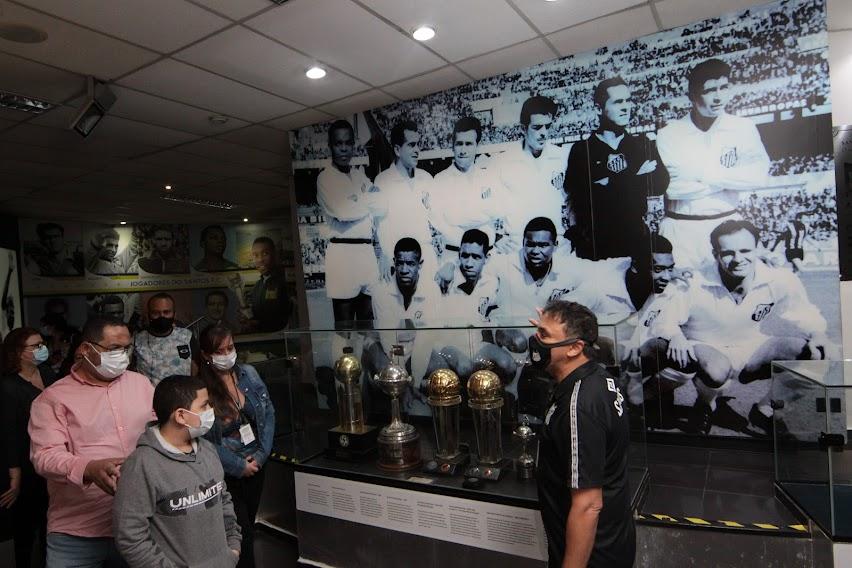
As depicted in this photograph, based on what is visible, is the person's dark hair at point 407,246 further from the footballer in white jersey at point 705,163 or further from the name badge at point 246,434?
the name badge at point 246,434

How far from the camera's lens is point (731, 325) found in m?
4.02

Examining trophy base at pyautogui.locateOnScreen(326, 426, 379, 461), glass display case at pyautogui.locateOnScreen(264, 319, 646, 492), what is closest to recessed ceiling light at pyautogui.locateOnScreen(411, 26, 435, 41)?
glass display case at pyautogui.locateOnScreen(264, 319, 646, 492)

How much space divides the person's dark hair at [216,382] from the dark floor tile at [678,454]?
2.99 meters

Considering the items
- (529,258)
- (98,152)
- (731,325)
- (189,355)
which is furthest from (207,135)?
(731,325)

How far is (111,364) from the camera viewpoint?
237 cm

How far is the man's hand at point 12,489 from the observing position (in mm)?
3053

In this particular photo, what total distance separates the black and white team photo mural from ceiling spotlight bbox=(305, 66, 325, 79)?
3.43ft

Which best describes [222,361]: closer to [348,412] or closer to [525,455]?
[348,412]

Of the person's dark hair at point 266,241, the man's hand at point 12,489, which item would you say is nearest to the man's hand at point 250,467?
the man's hand at point 12,489

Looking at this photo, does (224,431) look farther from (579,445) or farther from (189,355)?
(579,445)

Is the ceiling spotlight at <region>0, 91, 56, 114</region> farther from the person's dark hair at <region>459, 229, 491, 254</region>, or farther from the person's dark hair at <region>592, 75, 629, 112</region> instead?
the person's dark hair at <region>592, 75, 629, 112</region>

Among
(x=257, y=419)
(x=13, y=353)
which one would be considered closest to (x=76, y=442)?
(x=257, y=419)

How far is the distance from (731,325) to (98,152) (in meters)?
6.93

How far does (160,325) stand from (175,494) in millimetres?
2590
